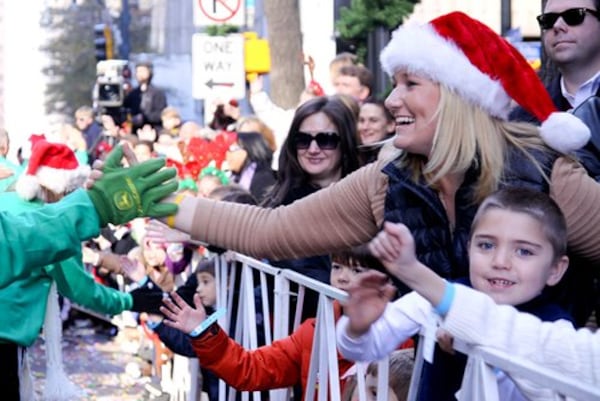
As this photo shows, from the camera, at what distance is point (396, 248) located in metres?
3.38

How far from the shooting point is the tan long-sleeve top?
4.78 m

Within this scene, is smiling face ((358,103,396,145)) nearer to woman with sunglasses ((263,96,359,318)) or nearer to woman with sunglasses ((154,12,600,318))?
woman with sunglasses ((263,96,359,318))

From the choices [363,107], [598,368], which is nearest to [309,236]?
[598,368]

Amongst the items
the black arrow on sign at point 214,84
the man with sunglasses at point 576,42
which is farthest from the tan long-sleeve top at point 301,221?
the black arrow on sign at point 214,84

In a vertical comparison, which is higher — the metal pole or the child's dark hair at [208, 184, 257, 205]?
the metal pole

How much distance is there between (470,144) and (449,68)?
27 centimetres

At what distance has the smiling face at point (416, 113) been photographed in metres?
4.50

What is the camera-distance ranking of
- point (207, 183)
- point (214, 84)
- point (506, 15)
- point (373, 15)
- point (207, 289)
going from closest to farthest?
point (207, 289) → point (207, 183) → point (373, 15) → point (214, 84) → point (506, 15)

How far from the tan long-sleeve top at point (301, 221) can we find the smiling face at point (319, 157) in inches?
69.5

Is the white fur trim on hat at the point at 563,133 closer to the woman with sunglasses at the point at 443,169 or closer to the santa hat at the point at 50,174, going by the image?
the woman with sunglasses at the point at 443,169

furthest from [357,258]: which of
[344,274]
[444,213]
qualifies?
[444,213]

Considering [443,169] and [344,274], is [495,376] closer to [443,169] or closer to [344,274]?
[443,169]

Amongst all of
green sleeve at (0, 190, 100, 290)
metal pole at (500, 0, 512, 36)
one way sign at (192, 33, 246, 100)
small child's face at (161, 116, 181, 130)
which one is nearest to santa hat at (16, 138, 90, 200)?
green sleeve at (0, 190, 100, 290)

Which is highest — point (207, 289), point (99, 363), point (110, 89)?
point (207, 289)
